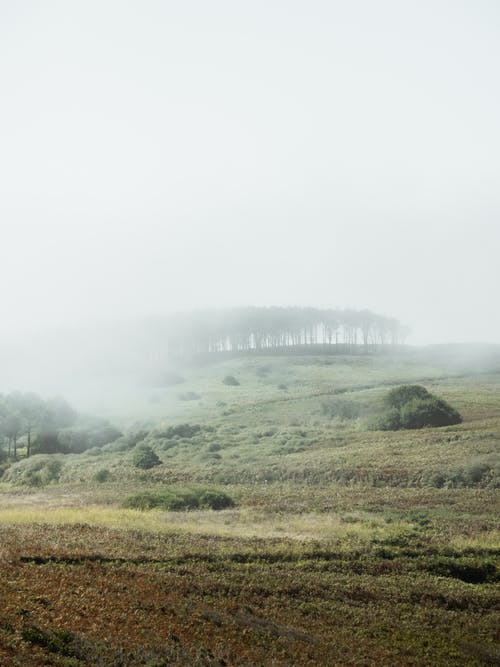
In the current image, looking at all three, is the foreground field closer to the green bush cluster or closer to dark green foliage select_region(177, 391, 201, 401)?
the green bush cluster

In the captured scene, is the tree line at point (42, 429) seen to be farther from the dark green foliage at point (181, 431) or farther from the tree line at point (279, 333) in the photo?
the tree line at point (279, 333)

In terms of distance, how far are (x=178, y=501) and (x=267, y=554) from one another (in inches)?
567

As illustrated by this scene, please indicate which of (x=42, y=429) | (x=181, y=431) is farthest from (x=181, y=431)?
(x=42, y=429)

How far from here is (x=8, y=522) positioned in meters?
30.5

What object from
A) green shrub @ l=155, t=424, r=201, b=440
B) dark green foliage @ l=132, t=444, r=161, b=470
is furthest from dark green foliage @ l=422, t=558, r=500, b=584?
green shrub @ l=155, t=424, r=201, b=440

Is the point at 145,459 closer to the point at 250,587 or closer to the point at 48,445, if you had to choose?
the point at 48,445

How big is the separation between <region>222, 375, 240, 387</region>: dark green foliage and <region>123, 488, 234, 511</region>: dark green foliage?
78.9 metres

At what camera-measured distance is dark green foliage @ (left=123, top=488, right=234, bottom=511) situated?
125 ft

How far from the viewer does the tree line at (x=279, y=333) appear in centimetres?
16750

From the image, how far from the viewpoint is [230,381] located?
395ft

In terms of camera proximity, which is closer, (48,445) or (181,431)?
(181,431)

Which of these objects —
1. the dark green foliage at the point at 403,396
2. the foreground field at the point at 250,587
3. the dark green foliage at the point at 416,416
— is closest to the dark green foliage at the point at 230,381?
the dark green foliage at the point at 403,396

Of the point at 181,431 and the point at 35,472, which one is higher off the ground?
the point at 181,431

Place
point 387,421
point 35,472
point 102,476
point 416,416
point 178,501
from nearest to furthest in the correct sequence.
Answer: point 178,501
point 102,476
point 35,472
point 416,416
point 387,421
